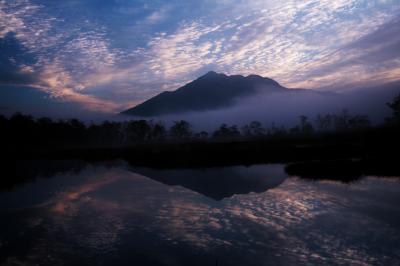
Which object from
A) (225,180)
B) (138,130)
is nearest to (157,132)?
(138,130)

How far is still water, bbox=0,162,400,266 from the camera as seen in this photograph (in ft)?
31.6

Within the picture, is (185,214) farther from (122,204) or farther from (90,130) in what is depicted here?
(90,130)

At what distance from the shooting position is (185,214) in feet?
48.5

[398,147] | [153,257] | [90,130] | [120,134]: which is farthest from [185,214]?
[120,134]

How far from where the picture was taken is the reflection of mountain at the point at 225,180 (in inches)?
811

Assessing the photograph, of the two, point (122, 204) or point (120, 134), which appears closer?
point (122, 204)

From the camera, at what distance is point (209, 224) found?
511 inches

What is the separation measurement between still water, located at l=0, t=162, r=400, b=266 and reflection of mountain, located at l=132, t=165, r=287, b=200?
5.7 inches

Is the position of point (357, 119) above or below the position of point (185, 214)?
above

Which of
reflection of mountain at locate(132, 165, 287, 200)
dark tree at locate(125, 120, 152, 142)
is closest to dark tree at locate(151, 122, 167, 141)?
dark tree at locate(125, 120, 152, 142)

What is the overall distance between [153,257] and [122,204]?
340 inches

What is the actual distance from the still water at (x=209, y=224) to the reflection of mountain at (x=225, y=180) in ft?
0.48

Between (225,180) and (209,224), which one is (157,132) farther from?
(209,224)

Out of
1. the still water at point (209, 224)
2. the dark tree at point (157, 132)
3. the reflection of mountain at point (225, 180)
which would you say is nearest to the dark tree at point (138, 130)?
the dark tree at point (157, 132)
